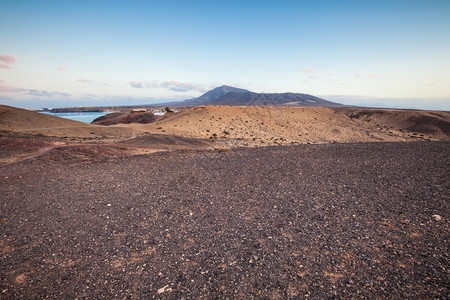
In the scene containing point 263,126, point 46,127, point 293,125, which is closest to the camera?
point 46,127

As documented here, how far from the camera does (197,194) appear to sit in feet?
30.0

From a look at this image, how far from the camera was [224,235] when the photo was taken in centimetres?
602

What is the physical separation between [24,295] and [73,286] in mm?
793

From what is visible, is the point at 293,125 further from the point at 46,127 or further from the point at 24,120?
the point at 24,120

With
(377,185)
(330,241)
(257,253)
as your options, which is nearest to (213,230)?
(257,253)

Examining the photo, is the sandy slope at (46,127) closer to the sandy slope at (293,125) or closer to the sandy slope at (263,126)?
the sandy slope at (263,126)

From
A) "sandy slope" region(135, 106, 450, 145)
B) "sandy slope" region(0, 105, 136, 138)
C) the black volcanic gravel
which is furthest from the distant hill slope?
the black volcanic gravel

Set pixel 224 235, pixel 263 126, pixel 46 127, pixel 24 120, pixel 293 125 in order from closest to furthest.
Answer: pixel 224 235
pixel 46 127
pixel 24 120
pixel 263 126
pixel 293 125

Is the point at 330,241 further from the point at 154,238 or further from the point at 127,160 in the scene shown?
the point at 127,160

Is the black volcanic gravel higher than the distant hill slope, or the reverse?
the distant hill slope

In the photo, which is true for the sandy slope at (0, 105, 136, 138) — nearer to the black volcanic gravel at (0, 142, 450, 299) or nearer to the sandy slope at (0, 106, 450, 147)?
the sandy slope at (0, 106, 450, 147)

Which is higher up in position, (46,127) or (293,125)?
(293,125)

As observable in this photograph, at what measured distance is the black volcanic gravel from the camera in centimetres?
423

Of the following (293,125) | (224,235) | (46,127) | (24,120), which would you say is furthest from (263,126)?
(24,120)
